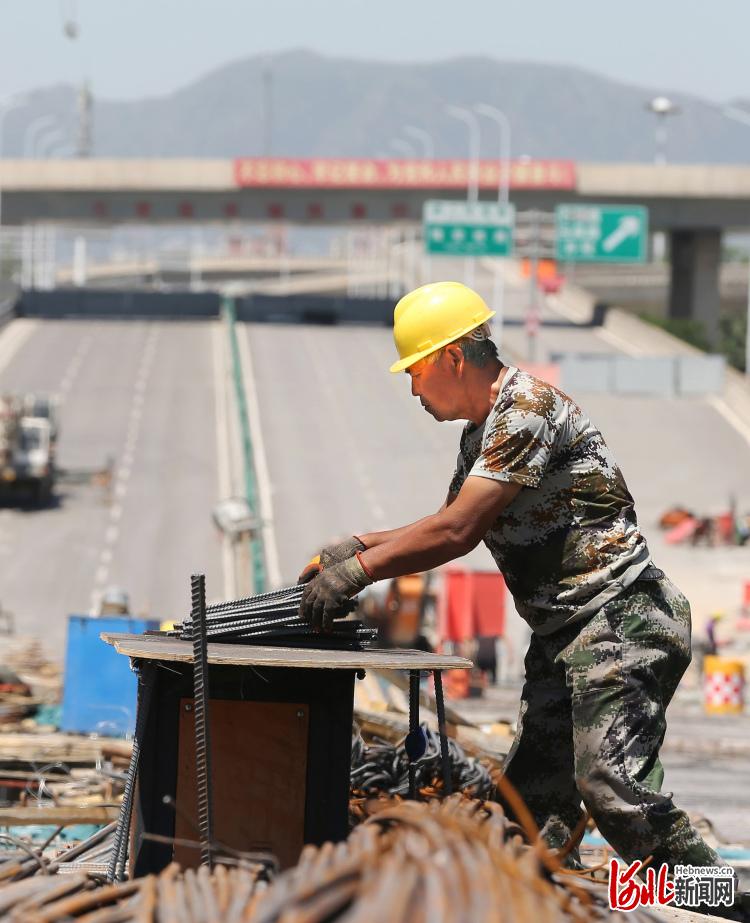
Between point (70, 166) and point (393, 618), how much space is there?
60847 millimetres

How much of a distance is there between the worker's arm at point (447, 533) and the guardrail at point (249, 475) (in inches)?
857

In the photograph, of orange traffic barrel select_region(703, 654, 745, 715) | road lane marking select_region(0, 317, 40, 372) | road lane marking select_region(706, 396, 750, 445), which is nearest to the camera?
orange traffic barrel select_region(703, 654, 745, 715)

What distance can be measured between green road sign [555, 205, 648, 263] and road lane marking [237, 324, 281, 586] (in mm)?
14450

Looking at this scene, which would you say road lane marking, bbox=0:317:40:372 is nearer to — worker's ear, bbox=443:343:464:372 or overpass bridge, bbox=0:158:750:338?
overpass bridge, bbox=0:158:750:338

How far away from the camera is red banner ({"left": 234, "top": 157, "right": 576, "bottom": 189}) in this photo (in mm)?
84750

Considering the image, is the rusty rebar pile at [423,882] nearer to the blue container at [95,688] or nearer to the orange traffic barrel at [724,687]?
the blue container at [95,688]

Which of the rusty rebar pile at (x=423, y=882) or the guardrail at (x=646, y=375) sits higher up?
the rusty rebar pile at (x=423, y=882)

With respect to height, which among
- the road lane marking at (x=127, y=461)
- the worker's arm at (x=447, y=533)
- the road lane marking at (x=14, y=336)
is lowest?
A: the road lane marking at (x=127, y=461)

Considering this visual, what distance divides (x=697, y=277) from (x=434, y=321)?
90.8 meters

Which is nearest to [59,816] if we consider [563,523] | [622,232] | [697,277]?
[563,523]

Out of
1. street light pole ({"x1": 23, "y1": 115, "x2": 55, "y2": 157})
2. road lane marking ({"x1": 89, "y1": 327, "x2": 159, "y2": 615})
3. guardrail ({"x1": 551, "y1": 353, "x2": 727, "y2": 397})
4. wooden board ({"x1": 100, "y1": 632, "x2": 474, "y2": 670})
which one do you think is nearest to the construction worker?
wooden board ({"x1": 100, "y1": 632, "x2": 474, "y2": 670})

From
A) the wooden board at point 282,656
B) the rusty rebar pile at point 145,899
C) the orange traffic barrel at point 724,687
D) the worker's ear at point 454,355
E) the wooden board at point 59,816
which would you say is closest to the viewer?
the rusty rebar pile at point 145,899

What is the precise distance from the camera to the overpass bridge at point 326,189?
8444 cm

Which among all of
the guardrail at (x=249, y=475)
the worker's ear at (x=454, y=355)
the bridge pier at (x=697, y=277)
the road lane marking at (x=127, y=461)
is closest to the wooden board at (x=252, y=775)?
the worker's ear at (x=454, y=355)
